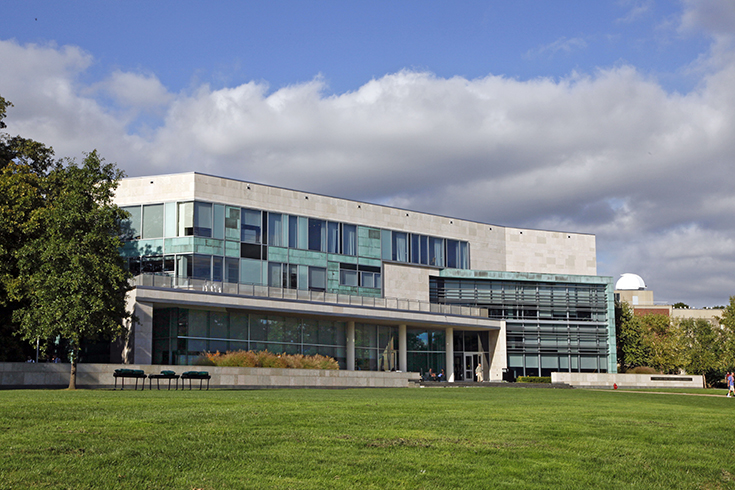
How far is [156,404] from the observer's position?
15898mm

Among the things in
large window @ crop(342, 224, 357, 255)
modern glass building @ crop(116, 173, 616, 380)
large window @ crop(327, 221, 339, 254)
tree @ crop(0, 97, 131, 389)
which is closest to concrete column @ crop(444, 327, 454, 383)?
modern glass building @ crop(116, 173, 616, 380)

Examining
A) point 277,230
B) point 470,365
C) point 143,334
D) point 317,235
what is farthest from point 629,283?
point 143,334

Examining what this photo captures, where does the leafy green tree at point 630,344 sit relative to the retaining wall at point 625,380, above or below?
above

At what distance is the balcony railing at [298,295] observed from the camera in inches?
1718

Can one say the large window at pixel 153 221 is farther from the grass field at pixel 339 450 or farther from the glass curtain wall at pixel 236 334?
the grass field at pixel 339 450

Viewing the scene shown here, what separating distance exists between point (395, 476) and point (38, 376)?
28.7 metres

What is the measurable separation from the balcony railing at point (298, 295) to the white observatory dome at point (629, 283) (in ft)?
224

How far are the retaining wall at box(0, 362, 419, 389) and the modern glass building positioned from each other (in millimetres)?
6316

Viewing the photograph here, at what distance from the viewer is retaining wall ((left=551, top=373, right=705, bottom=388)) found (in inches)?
2263

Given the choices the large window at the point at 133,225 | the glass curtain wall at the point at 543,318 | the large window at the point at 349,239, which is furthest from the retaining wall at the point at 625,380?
the large window at the point at 133,225

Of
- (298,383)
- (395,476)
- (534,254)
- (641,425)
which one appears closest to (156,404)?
(395,476)

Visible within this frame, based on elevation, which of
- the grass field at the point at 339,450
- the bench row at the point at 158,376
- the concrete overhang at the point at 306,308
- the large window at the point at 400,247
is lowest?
the bench row at the point at 158,376

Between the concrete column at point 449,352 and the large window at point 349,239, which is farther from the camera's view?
the concrete column at point 449,352

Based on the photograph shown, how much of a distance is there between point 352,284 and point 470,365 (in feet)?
48.7
